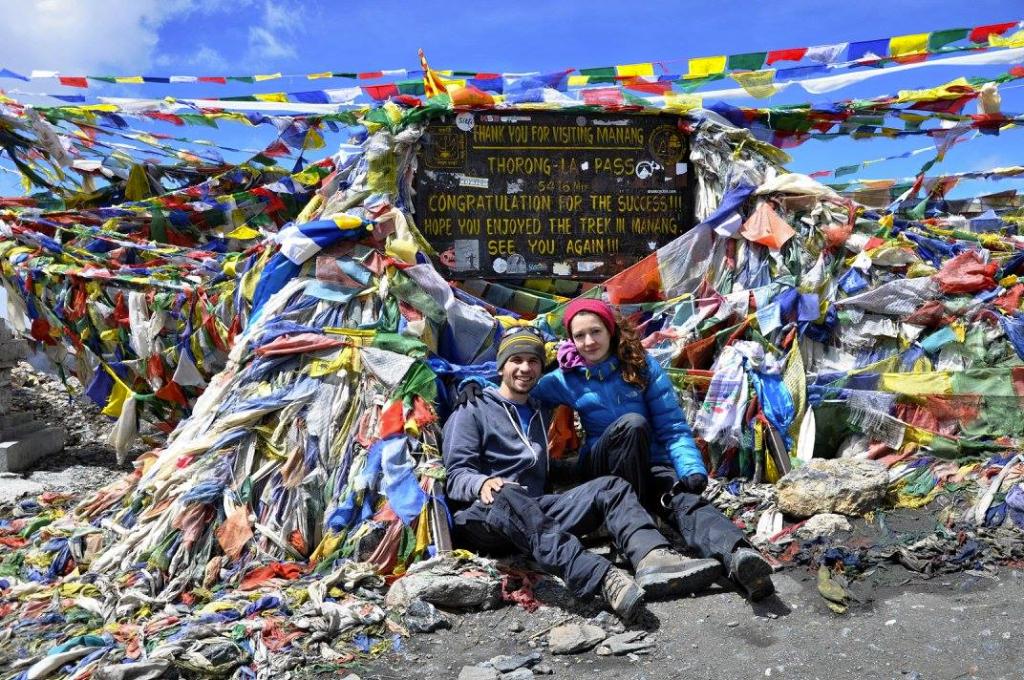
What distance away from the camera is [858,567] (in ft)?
14.9

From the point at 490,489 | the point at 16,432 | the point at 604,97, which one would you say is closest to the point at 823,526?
the point at 490,489

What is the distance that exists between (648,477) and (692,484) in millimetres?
242

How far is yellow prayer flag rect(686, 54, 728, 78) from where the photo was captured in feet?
27.4

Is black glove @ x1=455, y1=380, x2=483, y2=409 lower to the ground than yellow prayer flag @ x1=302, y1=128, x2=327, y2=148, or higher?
lower

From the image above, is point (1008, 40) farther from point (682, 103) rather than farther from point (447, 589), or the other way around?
point (447, 589)

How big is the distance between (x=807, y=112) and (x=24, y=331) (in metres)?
7.75

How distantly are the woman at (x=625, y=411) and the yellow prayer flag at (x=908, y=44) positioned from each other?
4578mm

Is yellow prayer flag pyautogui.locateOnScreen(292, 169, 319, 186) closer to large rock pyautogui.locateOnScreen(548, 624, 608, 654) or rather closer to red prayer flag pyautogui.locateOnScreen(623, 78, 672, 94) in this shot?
red prayer flag pyautogui.locateOnScreen(623, 78, 672, 94)

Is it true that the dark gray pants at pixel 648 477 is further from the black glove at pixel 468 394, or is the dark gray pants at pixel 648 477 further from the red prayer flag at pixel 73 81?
the red prayer flag at pixel 73 81

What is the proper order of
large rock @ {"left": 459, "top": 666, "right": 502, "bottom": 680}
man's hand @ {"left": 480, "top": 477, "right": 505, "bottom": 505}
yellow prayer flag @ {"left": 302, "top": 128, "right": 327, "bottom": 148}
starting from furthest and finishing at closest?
yellow prayer flag @ {"left": 302, "top": 128, "right": 327, "bottom": 148} < man's hand @ {"left": 480, "top": 477, "right": 505, "bottom": 505} < large rock @ {"left": 459, "top": 666, "right": 502, "bottom": 680}

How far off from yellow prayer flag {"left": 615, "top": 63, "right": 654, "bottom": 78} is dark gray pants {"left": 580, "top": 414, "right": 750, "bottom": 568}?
4.59 m

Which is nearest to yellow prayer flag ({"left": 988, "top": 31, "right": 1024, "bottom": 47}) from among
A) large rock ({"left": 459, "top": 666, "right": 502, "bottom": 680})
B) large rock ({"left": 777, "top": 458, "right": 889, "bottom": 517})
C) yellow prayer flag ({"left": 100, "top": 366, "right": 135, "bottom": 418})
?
large rock ({"left": 777, "top": 458, "right": 889, "bottom": 517})

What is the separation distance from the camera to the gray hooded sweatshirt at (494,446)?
5.02 m

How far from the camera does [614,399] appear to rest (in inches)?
211
